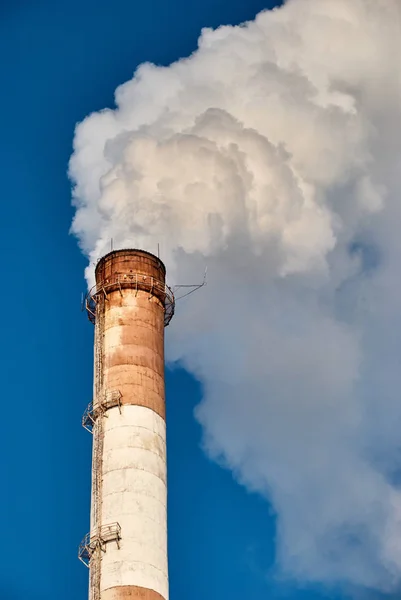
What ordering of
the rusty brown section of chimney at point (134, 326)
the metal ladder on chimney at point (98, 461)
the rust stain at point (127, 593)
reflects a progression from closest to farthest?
the rust stain at point (127, 593) → the metal ladder on chimney at point (98, 461) → the rusty brown section of chimney at point (134, 326)

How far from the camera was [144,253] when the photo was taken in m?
66.0

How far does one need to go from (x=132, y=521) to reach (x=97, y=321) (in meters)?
12.2

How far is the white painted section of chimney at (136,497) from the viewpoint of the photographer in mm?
55906

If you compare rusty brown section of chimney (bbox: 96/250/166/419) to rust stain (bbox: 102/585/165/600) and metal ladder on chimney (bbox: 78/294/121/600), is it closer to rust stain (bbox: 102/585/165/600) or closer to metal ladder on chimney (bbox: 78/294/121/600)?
metal ladder on chimney (bbox: 78/294/121/600)

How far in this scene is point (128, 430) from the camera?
195ft

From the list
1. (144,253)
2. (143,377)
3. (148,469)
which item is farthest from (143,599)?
(144,253)

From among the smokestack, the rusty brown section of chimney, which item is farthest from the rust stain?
the rusty brown section of chimney

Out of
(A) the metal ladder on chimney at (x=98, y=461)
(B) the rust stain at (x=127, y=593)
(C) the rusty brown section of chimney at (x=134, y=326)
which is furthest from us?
(C) the rusty brown section of chimney at (x=134, y=326)

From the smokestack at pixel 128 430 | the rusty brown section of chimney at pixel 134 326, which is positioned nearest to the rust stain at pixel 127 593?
the smokestack at pixel 128 430

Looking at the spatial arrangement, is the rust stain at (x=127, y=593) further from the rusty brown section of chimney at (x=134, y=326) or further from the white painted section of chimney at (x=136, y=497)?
the rusty brown section of chimney at (x=134, y=326)

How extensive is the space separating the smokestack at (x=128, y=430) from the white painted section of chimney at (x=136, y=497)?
2.0 inches

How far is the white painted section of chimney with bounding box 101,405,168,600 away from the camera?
55906mm

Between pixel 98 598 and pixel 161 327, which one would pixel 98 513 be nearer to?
pixel 98 598

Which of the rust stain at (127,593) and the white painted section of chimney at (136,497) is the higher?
the white painted section of chimney at (136,497)
